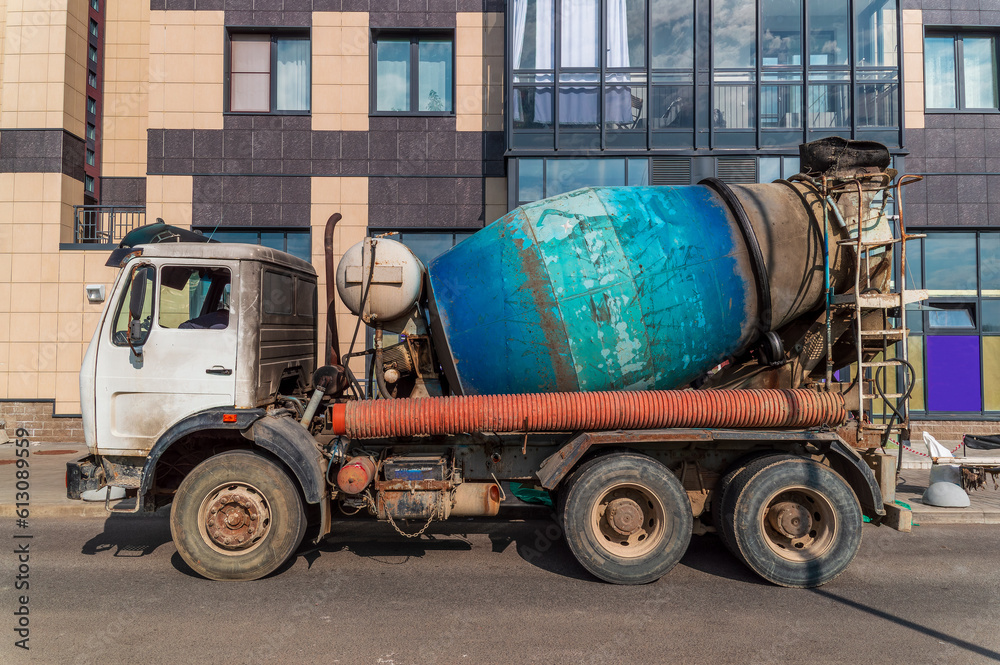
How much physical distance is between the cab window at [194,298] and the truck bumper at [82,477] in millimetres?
1363

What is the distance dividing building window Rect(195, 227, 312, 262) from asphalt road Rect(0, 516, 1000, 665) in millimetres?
6736

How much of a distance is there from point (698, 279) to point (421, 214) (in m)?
7.43

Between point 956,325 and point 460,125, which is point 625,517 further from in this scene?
point 956,325

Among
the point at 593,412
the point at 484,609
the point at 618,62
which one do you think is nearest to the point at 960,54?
the point at 618,62

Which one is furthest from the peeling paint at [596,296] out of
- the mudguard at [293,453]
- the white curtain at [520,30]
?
the white curtain at [520,30]

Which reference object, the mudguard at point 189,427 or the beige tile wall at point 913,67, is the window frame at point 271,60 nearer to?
the mudguard at point 189,427

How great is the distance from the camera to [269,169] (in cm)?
1157

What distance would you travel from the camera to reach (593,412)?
190 inches

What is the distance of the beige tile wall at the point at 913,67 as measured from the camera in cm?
1149

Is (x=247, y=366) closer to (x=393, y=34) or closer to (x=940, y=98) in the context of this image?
(x=393, y=34)

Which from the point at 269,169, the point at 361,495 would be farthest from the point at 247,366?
the point at 269,169

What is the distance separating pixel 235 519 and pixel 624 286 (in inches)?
151

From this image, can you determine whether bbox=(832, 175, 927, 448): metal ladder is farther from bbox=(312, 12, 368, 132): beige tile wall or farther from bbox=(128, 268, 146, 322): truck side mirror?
bbox=(312, 12, 368, 132): beige tile wall

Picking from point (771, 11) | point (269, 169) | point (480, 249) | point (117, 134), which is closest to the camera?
point (480, 249)
